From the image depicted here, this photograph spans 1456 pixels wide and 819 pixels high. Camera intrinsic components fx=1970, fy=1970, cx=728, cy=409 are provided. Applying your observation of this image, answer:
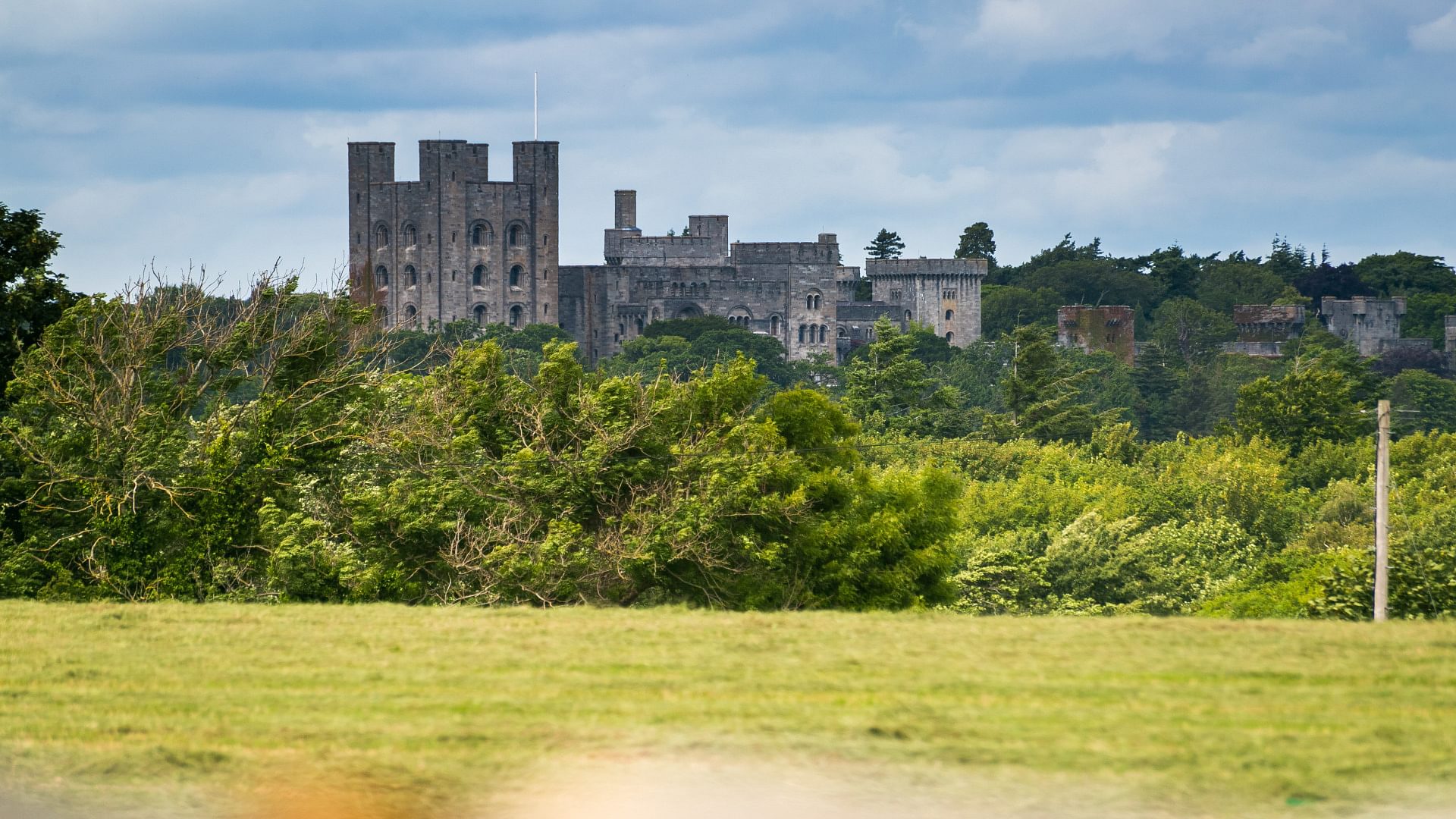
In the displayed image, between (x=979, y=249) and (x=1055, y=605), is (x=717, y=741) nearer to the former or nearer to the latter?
(x=1055, y=605)

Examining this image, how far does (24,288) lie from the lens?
2378cm

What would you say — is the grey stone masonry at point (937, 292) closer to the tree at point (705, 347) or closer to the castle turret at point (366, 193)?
the tree at point (705, 347)

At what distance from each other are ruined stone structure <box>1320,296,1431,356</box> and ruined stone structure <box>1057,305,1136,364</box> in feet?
48.9

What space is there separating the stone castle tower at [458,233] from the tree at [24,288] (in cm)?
7650

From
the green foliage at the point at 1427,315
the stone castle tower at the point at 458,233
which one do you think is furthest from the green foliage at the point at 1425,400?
the stone castle tower at the point at 458,233

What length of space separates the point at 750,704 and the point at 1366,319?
384 feet

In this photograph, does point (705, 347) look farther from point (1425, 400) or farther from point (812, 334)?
point (1425, 400)

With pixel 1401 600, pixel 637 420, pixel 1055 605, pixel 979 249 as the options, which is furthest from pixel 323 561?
pixel 979 249

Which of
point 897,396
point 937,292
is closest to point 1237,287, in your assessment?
point 937,292

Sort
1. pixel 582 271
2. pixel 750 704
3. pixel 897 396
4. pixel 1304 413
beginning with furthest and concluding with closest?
pixel 582 271 < pixel 897 396 < pixel 1304 413 < pixel 750 704

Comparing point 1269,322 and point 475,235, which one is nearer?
point 475,235

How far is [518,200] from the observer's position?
102125 millimetres

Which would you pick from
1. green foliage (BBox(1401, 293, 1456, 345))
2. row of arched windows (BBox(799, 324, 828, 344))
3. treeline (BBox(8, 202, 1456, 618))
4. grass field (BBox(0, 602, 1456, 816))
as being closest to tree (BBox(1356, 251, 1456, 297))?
green foliage (BBox(1401, 293, 1456, 345))

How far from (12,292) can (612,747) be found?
1606 centimetres
